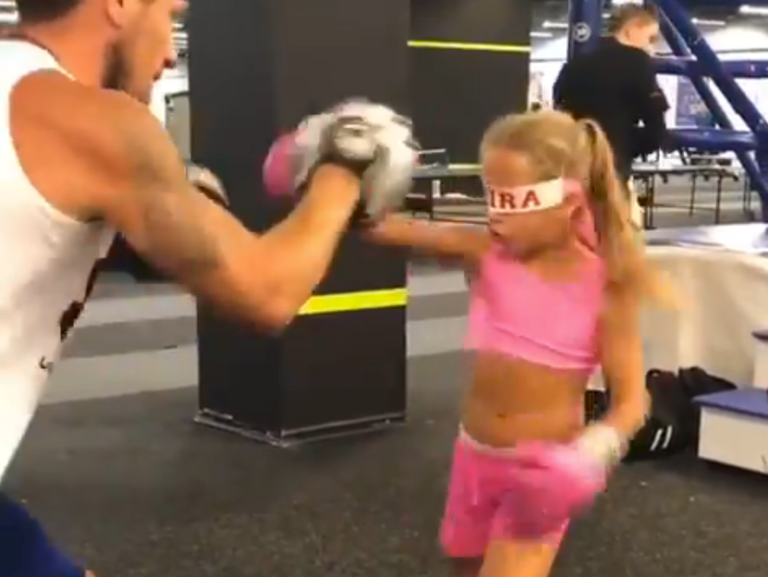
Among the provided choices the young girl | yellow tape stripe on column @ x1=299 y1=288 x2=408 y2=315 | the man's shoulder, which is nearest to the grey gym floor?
yellow tape stripe on column @ x1=299 y1=288 x2=408 y2=315

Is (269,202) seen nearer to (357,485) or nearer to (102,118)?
(357,485)

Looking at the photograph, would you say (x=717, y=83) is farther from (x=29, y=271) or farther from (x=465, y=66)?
(x=465, y=66)

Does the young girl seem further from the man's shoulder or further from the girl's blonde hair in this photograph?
the man's shoulder

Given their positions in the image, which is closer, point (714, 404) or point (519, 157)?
point (519, 157)

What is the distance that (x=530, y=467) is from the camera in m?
2.12

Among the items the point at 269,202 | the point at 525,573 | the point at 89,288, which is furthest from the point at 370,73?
the point at 89,288

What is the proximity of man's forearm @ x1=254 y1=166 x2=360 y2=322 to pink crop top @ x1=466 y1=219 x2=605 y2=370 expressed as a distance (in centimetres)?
84

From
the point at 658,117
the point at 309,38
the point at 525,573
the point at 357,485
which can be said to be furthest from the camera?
the point at 658,117

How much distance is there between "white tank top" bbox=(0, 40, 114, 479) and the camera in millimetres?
1354

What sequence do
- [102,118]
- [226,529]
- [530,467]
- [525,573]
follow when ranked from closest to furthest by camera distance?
[102,118] < [530,467] < [525,573] < [226,529]

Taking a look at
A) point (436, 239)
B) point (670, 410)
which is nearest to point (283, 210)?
point (670, 410)

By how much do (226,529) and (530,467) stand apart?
70.5 inches

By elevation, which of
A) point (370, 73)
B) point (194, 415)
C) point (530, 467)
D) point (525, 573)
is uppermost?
A: point (370, 73)

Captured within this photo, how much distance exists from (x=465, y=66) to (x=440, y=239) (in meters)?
12.9
